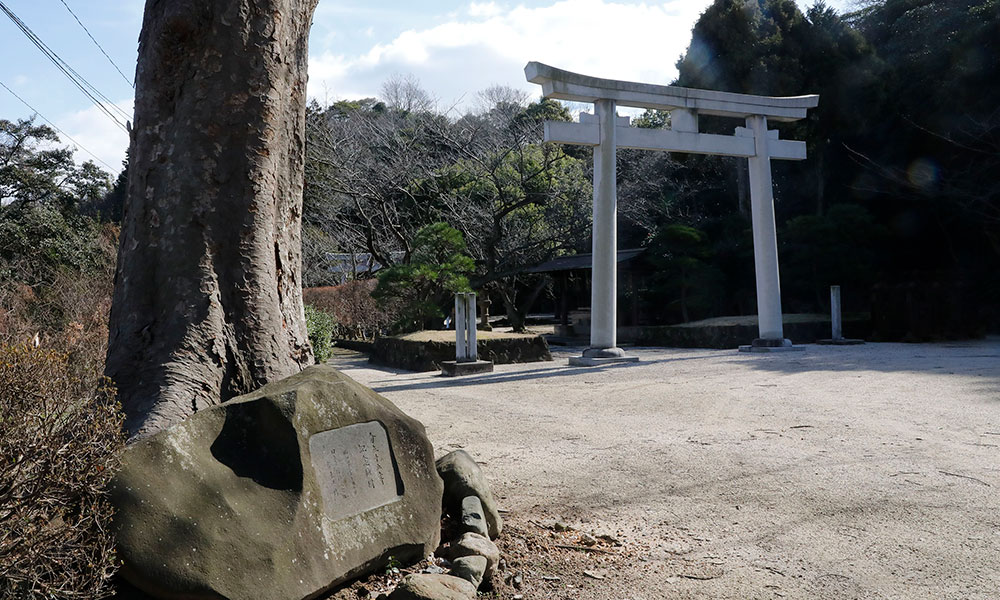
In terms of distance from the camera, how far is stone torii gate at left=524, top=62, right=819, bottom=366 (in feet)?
34.5

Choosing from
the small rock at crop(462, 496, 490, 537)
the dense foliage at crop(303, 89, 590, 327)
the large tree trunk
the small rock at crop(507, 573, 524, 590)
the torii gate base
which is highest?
the dense foliage at crop(303, 89, 590, 327)

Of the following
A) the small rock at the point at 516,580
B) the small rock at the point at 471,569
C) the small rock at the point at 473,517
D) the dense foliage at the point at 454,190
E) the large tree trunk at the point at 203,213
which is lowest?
the small rock at the point at 516,580

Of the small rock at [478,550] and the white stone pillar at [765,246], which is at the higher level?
the white stone pillar at [765,246]

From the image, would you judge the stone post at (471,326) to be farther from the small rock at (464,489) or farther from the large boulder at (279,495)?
the large boulder at (279,495)

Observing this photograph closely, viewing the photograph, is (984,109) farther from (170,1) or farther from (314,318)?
(170,1)

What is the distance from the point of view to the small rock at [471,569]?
2545mm

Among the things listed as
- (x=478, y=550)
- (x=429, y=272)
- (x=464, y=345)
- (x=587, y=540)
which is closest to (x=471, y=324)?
(x=464, y=345)

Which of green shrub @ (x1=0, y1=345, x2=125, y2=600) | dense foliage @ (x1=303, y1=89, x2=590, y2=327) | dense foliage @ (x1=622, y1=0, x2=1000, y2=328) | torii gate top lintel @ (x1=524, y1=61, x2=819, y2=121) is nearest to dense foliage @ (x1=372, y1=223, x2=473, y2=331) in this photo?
dense foliage @ (x1=303, y1=89, x2=590, y2=327)

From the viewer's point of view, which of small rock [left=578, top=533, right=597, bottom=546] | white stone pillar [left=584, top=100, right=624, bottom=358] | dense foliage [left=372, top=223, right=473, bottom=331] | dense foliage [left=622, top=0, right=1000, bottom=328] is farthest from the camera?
dense foliage [left=622, top=0, right=1000, bottom=328]

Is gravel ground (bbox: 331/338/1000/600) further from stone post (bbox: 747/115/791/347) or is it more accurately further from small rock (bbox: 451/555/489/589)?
stone post (bbox: 747/115/791/347)

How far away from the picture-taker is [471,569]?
256 centimetres

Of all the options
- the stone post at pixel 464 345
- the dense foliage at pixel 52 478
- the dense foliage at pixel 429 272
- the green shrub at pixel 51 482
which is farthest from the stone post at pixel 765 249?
the green shrub at pixel 51 482

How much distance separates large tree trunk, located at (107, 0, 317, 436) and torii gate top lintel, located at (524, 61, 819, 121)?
7.22 m

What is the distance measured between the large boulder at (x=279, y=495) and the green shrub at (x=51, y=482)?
0.27 ft
